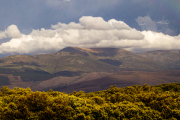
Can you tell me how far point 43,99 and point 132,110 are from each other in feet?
66.7

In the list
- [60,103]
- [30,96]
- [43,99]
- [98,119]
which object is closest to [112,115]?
[98,119]

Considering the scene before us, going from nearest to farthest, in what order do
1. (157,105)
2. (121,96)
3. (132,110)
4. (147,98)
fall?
(132,110) < (157,105) < (147,98) < (121,96)

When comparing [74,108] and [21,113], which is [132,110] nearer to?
[74,108]

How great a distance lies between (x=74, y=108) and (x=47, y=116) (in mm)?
7284

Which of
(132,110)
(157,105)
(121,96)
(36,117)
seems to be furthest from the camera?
(121,96)

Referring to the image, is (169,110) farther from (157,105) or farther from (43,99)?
(43,99)

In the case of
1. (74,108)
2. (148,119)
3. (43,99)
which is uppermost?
(43,99)

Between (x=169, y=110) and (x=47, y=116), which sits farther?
(x=169, y=110)

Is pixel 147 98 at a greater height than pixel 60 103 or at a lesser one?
lesser

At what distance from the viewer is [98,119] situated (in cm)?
3225

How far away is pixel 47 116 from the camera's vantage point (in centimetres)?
3130

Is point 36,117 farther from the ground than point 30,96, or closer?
closer

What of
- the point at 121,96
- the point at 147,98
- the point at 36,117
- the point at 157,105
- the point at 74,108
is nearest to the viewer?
the point at 36,117

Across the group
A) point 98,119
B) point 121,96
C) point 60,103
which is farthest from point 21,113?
point 121,96
